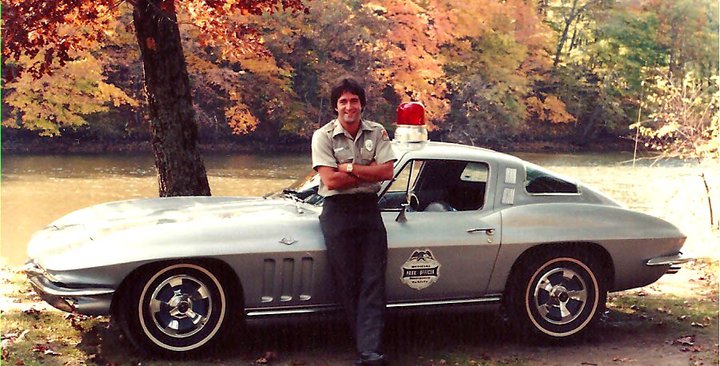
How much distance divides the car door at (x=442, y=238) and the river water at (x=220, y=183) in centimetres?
649

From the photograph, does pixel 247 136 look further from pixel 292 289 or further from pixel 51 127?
pixel 292 289

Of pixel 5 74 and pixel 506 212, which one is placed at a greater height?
pixel 5 74

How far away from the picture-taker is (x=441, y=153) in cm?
579

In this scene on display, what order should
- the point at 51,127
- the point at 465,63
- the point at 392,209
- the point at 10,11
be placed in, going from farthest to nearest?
the point at 465,63, the point at 51,127, the point at 10,11, the point at 392,209

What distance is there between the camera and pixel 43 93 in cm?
2531

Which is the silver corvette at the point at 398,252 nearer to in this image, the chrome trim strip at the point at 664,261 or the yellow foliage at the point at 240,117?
the chrome trim strip at the point at 664,261

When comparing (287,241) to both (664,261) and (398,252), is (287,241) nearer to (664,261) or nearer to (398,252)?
(398,252)

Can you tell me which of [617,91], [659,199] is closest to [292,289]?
[659,199]

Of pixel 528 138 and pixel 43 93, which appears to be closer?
pixel 43 93

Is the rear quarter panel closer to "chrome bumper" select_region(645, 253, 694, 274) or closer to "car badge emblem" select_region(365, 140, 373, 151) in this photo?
"chrome bumper" select_region(645, 253, 694, 274)

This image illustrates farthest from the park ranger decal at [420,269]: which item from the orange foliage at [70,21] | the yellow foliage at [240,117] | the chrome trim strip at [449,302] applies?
the yellow foliage at [240,117]

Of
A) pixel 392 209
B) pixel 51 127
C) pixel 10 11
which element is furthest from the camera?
pixel 51 127

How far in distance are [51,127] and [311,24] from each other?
9.95 meters

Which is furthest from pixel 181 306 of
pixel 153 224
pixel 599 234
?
pixel 599 234
